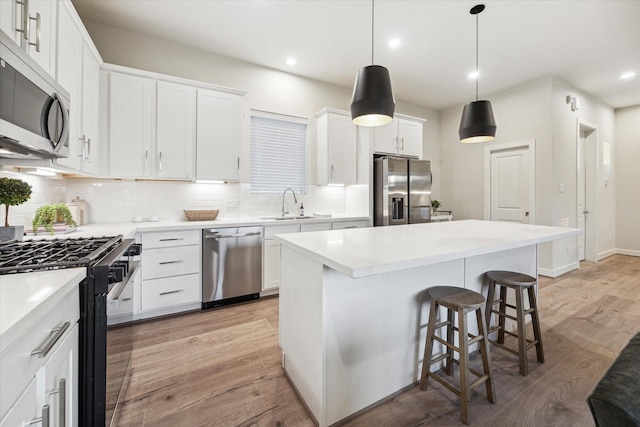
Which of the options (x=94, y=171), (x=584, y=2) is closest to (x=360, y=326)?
(x=94, y=171)

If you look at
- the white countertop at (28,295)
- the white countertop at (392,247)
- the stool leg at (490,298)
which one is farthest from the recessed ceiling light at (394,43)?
the white countertop at (28,295)

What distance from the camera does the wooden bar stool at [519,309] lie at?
1.90m

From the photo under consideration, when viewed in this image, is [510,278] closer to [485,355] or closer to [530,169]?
[485,355]

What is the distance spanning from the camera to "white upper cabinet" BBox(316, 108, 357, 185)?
13.1ft

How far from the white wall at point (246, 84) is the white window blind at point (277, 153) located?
0.11 metres

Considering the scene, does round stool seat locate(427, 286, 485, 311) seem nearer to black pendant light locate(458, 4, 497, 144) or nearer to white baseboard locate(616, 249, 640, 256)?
black pendant light locate(458, 4, 497, 144)

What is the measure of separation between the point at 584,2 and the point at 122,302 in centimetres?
460

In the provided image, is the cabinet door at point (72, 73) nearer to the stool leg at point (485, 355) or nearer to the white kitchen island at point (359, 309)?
the white kitchen island at point (359, 309)

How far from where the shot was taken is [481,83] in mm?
4508

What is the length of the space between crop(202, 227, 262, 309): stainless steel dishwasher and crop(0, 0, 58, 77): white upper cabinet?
5.75 ft

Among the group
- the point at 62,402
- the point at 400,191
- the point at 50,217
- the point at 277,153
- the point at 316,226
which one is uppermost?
the point at 277,153

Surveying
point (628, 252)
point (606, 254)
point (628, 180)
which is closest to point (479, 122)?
point (606, 254)

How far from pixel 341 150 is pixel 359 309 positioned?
2.94 m

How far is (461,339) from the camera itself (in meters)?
1.52
